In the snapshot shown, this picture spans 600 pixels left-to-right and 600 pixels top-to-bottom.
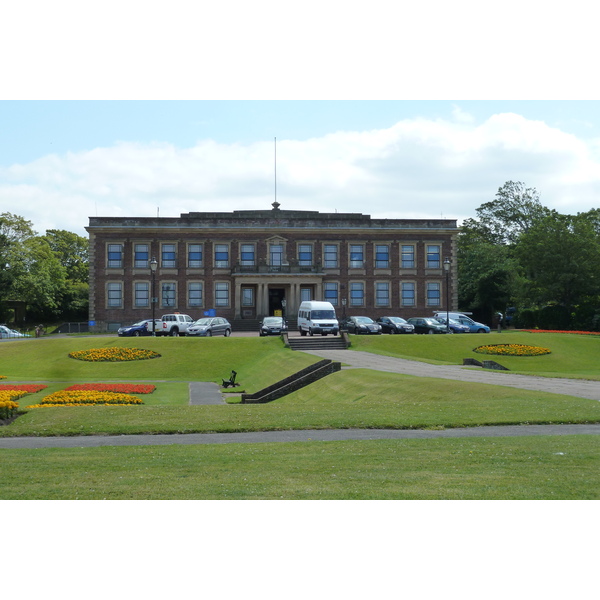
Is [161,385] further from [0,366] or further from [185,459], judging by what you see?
[185,459]

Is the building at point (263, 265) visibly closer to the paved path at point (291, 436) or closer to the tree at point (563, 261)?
the tree at point (563, 261)

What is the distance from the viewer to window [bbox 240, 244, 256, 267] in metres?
68.1

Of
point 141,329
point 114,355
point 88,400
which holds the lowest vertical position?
point 88,400

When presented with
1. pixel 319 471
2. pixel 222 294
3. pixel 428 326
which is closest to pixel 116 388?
pixel 319 471

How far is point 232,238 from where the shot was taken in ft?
223

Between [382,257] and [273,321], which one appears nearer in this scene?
[273,321]

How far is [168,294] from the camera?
67000 mm

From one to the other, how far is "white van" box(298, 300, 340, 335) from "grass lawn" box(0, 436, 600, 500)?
109ft

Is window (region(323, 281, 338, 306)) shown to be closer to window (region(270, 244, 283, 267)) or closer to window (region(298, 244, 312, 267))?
window (region(298, 244, 312, 267))

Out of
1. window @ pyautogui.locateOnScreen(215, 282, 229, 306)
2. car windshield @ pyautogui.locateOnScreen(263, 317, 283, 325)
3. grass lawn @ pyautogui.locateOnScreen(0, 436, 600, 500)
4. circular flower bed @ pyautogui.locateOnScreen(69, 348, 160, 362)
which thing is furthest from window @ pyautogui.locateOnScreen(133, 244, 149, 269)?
grass lawn @ pyautogui.locateOnScreen(0, 436, 600, 500)

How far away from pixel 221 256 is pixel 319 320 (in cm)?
2382

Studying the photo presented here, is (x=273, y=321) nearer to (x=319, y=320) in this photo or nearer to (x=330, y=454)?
(x=319, y=320)

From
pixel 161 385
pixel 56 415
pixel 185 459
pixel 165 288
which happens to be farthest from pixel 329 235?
pixel 185 459

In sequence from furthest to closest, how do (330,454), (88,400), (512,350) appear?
(512,350), (88,400), (330,454)
